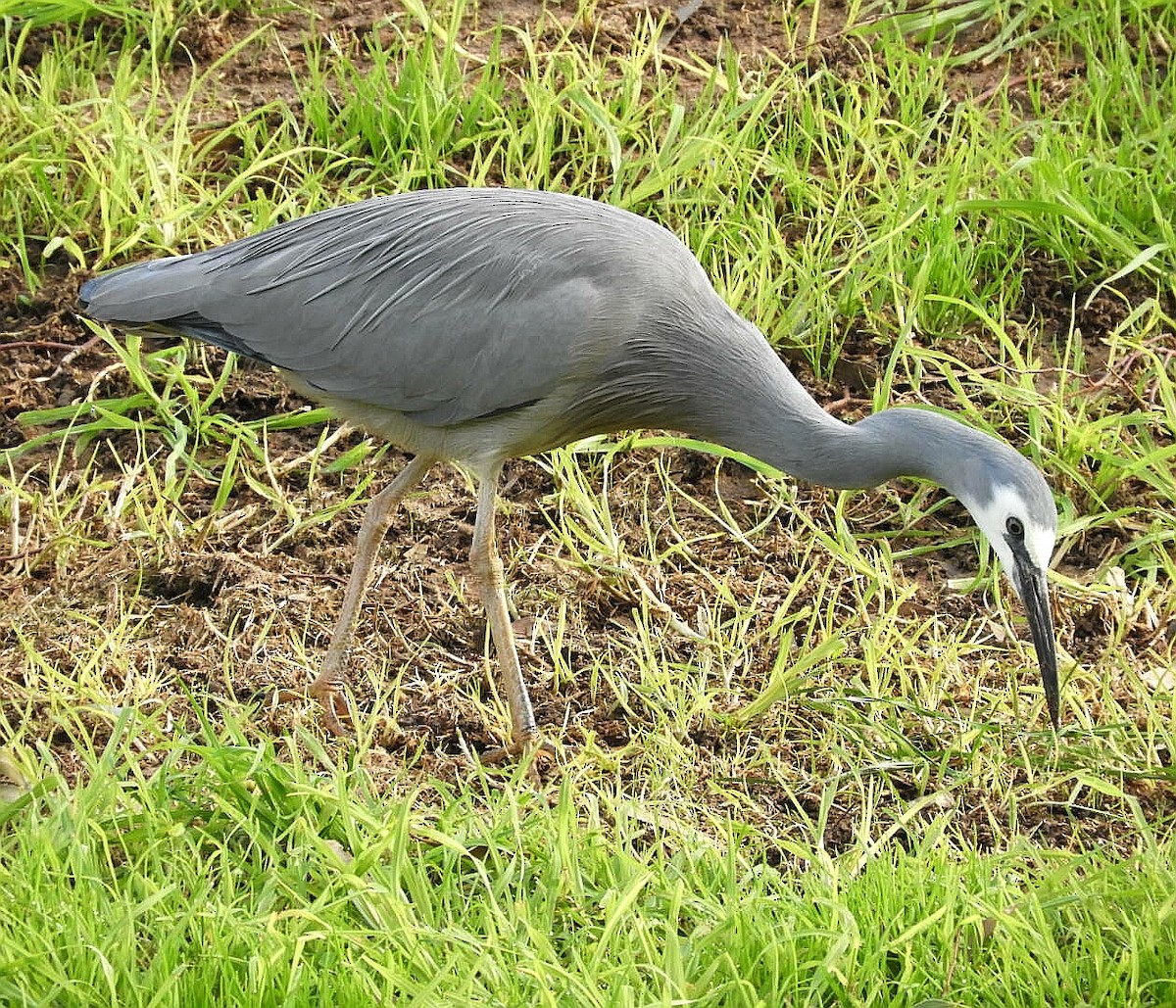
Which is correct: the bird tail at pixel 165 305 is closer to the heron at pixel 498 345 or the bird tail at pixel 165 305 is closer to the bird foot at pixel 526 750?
the heron at pixel 498 345

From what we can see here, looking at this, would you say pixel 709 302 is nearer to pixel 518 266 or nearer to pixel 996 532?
pixel 518 266

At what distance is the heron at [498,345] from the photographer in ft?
12.7

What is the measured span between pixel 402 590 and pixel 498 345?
0.91 m

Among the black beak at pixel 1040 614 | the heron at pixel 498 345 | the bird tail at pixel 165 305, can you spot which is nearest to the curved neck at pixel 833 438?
the heron at pixel 498 345

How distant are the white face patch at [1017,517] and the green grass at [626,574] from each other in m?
0.58

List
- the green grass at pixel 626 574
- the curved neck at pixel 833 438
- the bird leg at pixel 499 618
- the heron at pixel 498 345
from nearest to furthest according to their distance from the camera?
the green grass at pixel 626 574 → the curved neck at pixel 833 438 → the heron at pixel 498 345 → the bird leg at pixel 499 618

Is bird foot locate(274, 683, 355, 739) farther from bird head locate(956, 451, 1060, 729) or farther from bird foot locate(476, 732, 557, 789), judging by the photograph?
bird head locate(956, 451, 1060, 729)

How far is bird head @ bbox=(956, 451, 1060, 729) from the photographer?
3535mm

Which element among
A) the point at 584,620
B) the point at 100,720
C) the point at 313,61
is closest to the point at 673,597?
the point at 584,620

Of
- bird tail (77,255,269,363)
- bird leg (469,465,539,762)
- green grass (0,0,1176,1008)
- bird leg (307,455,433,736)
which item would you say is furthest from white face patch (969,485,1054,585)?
bird tail (77,255,269,363)

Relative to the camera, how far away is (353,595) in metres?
4.16

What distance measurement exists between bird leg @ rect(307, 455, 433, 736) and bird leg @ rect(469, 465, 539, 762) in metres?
0.24

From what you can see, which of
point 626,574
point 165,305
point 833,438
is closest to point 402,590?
point 626,574

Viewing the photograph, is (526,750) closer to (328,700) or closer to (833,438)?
(328,700)
